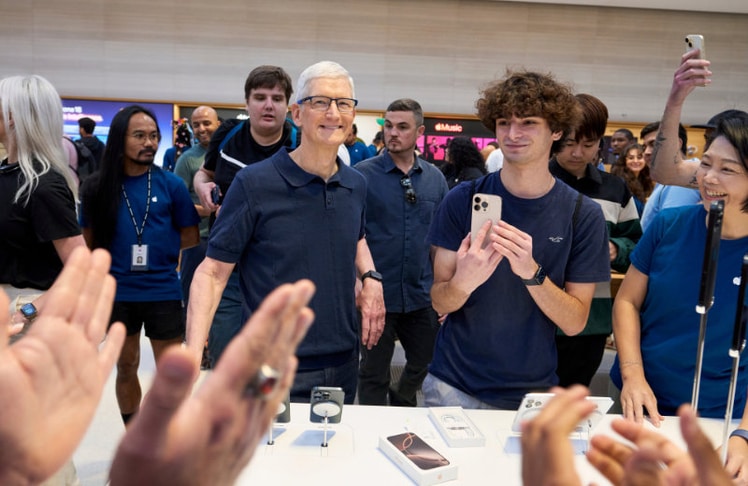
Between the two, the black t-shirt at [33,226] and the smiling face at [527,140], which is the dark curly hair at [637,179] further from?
the black t-shirt at [33,226]

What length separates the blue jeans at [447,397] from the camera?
183cm

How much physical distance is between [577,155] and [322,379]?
1.51 meters

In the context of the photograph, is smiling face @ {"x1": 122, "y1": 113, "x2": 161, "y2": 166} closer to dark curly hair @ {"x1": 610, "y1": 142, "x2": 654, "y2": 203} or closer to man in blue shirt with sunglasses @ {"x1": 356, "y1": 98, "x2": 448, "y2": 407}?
man in blue shirt with sunglasses @ {"x1": 356, "y1": 98, "x2": 448, "y2": 407}

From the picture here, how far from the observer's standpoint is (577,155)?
252cm

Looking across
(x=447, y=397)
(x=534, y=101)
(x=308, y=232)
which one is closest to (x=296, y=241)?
(x=308, y=232)

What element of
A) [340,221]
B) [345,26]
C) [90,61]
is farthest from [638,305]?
[90,61]

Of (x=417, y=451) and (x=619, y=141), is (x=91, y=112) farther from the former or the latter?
(x=417, y=451)

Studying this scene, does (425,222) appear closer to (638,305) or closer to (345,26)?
(638,305)

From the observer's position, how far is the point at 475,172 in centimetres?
418

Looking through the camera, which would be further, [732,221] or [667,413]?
[667,413]

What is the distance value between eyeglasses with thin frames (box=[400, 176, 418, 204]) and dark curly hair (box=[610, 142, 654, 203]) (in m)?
2.20

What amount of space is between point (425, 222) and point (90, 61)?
6635 millimetres

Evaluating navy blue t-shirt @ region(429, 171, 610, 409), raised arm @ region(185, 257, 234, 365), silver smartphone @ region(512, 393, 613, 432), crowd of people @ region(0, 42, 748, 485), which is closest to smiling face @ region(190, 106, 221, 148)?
crowd of people @ region(0, 42, 748, 485)

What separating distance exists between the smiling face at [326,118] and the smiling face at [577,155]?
111 cm
